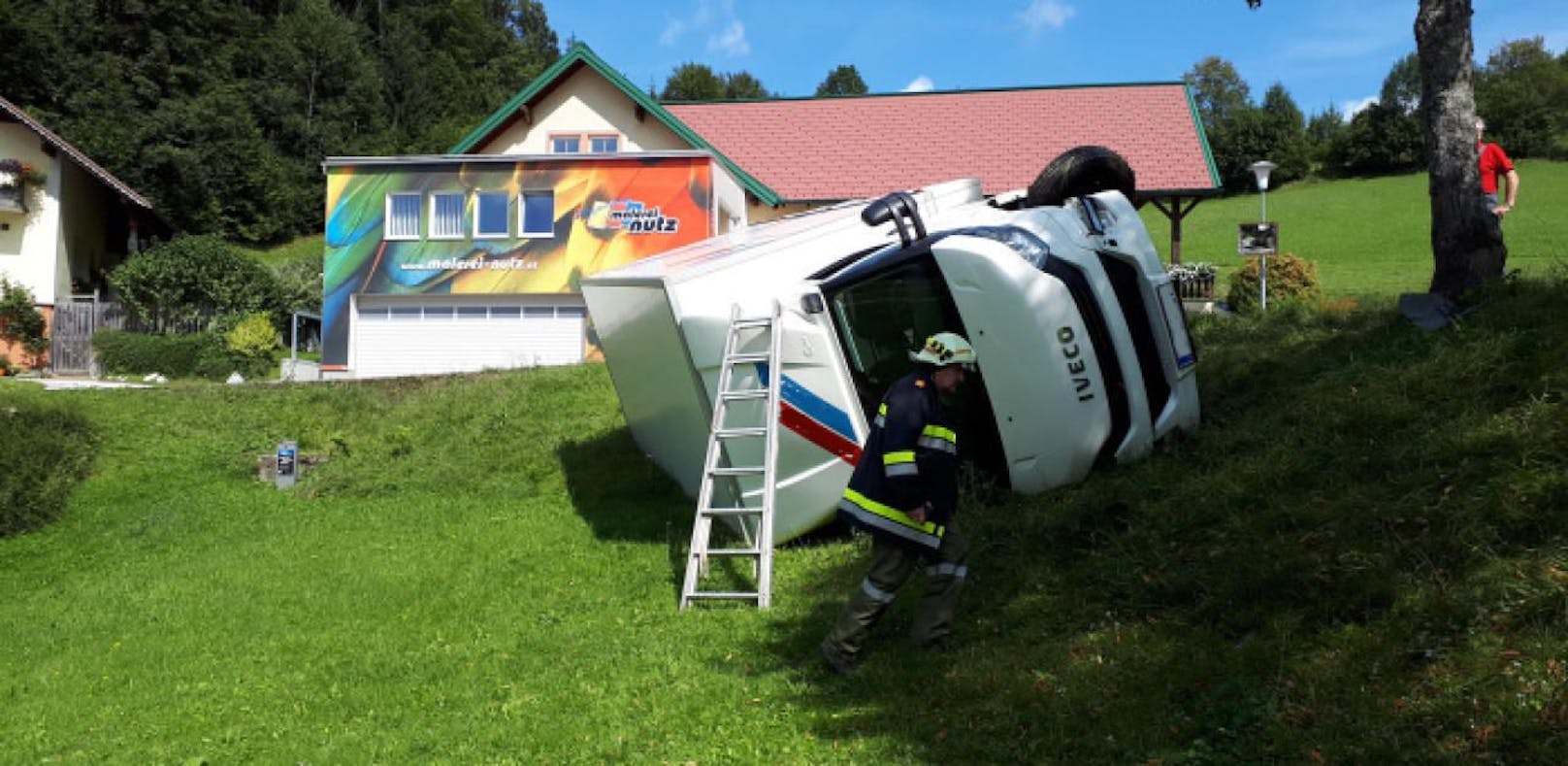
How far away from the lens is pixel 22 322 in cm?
2747

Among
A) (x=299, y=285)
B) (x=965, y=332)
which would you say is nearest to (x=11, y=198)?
(x=299, y=285)

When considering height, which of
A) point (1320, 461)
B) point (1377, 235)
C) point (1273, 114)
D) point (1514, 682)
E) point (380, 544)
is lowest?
point (380, 544)

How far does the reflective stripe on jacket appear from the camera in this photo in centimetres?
579

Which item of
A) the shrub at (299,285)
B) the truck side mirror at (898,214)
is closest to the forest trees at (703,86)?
the shrub at (299,285)


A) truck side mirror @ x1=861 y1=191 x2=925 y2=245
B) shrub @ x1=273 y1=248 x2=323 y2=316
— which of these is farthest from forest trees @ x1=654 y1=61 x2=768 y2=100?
truck side mirror @ x1=861 y1=191 x2=925 y2=245

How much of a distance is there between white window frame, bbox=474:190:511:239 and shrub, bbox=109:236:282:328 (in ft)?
35.7

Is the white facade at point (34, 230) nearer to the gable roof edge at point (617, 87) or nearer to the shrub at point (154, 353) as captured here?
the shrub at point (154, 353)

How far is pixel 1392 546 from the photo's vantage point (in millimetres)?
5395

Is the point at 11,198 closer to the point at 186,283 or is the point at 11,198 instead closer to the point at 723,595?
the point at 186,283

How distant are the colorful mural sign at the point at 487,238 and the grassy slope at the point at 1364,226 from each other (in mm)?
15338

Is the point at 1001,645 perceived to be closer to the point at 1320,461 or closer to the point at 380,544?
the point at 1320,461

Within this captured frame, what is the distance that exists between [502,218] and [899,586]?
61.9 ft

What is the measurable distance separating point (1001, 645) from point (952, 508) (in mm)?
705

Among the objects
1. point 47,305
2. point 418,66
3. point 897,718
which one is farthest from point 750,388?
point 418,66
